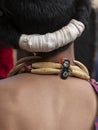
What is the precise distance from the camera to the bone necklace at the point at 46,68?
139 cm

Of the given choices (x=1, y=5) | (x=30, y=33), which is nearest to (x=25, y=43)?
(x=30, y=33)

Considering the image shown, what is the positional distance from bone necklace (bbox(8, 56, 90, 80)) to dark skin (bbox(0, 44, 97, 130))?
0.05 ft

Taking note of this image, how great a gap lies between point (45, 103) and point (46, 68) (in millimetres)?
111

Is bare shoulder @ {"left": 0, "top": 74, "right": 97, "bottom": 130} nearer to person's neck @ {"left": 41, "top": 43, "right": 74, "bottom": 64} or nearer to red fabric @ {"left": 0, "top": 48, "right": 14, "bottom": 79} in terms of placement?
person's neck @ {"left": 41, "top": 43, "right": 74, "bottom": 64}

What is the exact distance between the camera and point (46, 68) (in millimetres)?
1389

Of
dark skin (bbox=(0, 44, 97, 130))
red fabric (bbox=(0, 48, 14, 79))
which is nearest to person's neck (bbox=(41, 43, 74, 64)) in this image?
dark skin (bbox=(0, 44, 97, 130))

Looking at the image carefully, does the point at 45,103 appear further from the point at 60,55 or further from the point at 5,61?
the point at 5,61

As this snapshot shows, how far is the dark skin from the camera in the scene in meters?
1.34

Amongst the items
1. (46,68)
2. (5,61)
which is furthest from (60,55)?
(5,61)

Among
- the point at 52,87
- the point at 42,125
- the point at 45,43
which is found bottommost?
the point at 42,125

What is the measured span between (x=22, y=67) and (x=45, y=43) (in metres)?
0.14

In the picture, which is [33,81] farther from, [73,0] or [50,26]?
[73,0]

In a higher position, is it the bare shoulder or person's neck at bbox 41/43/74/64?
person's neck at bbox 41/43/74/64

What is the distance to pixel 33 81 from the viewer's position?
1.38 metres
